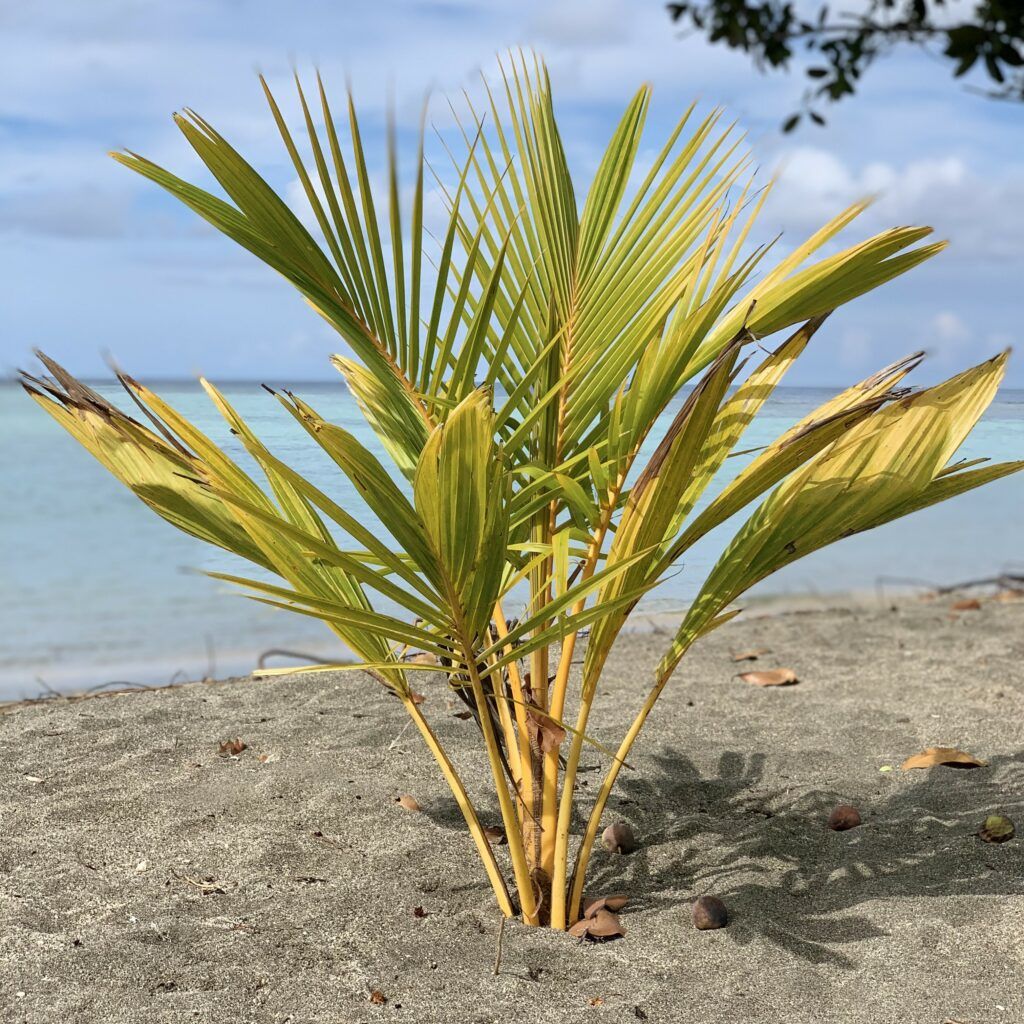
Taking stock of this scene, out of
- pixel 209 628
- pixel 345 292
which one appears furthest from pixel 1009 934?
pixel 209 628

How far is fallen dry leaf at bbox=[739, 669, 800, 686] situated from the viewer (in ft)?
10.1

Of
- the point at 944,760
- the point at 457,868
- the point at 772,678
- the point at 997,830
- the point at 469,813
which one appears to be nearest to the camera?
the point at 469,813

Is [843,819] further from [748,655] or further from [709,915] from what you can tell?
[748,655]

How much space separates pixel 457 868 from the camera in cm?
193

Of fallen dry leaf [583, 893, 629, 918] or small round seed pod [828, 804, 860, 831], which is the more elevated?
fallen dry leaf [583, 893, 629, 918]

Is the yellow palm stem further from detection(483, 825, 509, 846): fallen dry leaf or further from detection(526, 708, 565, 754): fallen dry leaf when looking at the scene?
detection(483, 825, 509, 846): fallen dry leaf

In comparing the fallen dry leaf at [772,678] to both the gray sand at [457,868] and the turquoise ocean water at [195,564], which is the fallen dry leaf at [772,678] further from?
the turquoise ocean water at [195,564]

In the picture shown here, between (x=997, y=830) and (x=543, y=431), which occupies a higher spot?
(x=543, y=431)

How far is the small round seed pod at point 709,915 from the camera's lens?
1.72 metres

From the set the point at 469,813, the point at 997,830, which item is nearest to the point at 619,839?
the point at 469,813

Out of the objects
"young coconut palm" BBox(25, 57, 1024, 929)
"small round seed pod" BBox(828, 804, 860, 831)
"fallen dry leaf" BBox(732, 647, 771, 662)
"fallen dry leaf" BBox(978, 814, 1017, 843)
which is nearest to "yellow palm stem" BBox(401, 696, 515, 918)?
"young coconut palm" BBox(25, 57, 1024, 929)

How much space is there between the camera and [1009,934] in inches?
68.1

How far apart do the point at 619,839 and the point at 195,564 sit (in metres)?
6.05

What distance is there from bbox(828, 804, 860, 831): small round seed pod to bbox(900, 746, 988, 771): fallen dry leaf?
1.22 feet
